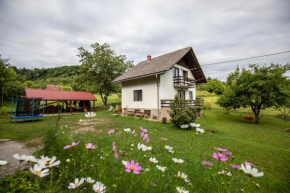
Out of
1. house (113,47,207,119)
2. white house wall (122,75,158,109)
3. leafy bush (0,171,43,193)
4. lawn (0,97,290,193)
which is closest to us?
leafy bush (0,171,43,193)

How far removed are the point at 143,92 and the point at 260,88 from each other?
11.3 metres

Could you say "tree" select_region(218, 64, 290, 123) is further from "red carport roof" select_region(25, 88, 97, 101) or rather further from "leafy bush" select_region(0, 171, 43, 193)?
"red carport roof" select_region(25, 88, 97, 101)

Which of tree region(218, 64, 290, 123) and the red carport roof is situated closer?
tree region(218, 64, 290, 123)

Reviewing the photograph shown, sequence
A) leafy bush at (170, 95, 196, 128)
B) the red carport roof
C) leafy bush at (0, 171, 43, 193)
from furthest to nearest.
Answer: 1. the red carport roof
2. leafy bush at (170, 95, 196, 128)
3. leafy bush at (0, 171, 43, 193)

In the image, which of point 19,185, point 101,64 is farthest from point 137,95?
point 19,185

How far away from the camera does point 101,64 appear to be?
21.3 metres

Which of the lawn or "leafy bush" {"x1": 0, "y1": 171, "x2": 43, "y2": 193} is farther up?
"leafy bush" {"x1": 0, "y1": 171, "x2": 43, "y2": 193}

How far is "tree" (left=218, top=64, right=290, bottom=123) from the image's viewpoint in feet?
35.8

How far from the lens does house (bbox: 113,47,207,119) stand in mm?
12359

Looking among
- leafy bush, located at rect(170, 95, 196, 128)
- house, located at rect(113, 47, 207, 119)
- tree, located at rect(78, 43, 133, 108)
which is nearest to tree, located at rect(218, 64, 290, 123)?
house, located at rect(113, 47, 207, 119)

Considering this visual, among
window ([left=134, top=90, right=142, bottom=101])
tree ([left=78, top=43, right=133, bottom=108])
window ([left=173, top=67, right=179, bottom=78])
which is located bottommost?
window ([left=134, top=90, right=142, bottom=101])

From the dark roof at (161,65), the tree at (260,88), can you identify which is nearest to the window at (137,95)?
the dark roof at (161,65)

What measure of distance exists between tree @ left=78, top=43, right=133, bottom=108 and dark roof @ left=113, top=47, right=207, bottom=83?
6463mm

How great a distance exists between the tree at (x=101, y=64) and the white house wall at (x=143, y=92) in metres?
7.37
